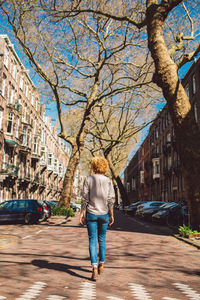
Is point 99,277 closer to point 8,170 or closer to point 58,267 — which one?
point 58,267

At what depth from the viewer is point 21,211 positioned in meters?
16.0

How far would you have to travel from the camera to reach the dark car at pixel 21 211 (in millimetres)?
15797

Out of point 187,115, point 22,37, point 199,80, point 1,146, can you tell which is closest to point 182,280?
point 187,115

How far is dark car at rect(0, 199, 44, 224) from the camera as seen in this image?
51.8 ft

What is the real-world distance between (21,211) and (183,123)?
33.1 feet

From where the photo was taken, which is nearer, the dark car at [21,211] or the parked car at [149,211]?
the dark car at [21,211]

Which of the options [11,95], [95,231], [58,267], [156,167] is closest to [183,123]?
[95,231]

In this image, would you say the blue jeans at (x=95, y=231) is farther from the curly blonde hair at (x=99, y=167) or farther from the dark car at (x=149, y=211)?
the dark car at (x=149, y=211)

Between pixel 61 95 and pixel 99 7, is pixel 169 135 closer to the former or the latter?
pixel 61 95

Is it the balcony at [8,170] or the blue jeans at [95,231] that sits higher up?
the balcony at [8,170]

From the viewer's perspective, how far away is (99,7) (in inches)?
607

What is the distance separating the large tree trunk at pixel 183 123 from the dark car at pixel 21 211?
8.92 m

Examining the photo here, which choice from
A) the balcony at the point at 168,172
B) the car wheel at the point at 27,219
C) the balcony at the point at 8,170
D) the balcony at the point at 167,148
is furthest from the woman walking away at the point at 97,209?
the balcony at the point at 167,148

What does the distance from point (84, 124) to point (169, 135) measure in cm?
2543
